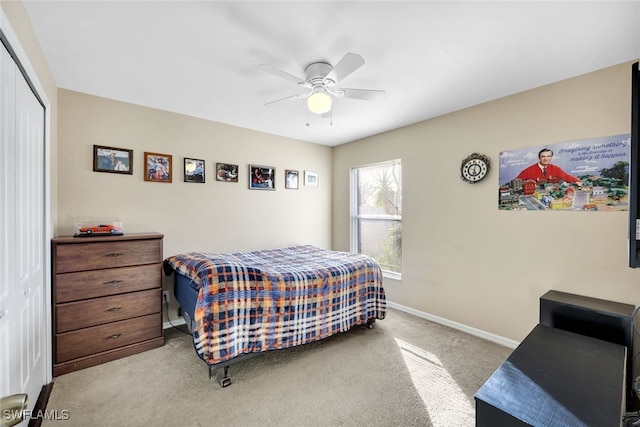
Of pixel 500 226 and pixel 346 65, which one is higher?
pixel 346 65

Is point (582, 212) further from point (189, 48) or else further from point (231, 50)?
point (189, 48)

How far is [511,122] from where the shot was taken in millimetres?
2670

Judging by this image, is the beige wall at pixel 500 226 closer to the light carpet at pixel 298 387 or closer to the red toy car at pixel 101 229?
the light carpet at pixel 298 387

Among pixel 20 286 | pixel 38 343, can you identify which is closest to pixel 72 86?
pixel 20 286

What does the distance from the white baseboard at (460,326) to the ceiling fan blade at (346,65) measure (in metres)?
2.85

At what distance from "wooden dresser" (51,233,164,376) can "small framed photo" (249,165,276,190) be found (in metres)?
1.49

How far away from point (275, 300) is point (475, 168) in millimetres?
2440

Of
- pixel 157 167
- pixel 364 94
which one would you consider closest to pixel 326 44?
pixel 364 94

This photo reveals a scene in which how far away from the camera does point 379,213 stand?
13.5ft

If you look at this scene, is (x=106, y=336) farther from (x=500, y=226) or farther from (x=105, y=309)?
(x=500, y=226)

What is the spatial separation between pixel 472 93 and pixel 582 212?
4.57ft

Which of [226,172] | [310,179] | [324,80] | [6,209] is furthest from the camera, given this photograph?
[310,179]

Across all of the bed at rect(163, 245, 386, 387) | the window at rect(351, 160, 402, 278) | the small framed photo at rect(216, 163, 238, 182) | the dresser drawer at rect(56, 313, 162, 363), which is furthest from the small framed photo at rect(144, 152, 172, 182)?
the window at rect(351, 160, 402, 278)

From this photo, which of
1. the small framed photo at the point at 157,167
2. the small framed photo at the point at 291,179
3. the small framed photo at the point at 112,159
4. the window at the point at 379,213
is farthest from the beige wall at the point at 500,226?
the small framed photo at the point at 112,159
